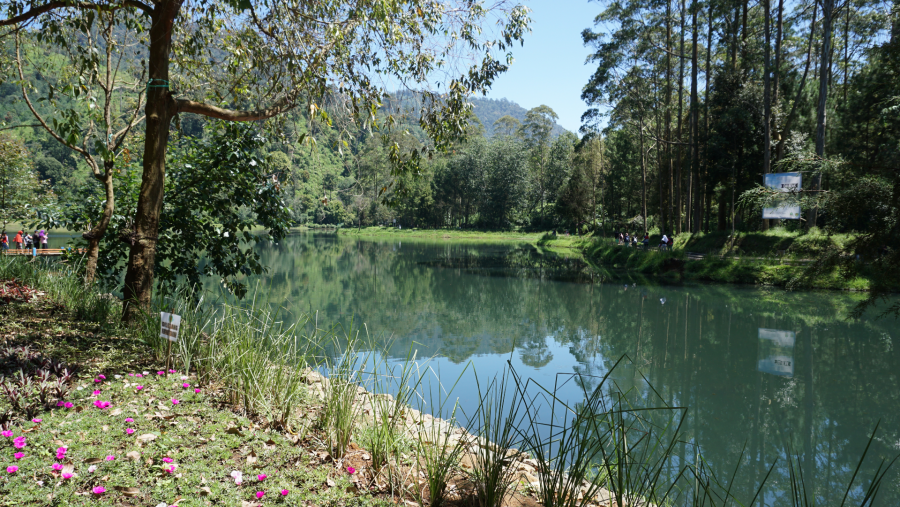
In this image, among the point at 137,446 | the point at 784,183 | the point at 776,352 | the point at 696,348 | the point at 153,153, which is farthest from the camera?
the point at 784,183

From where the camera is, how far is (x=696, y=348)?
9.34m

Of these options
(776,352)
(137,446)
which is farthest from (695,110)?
(137,446)

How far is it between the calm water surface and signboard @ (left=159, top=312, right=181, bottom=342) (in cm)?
173

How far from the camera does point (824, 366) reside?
827cm

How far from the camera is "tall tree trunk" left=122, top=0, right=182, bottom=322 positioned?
4.34 meters

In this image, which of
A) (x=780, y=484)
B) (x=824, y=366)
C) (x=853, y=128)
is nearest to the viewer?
(x=780, y=484)

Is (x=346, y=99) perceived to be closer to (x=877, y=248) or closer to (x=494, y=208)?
(x=877, y=248)

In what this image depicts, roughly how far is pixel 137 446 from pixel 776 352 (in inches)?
390

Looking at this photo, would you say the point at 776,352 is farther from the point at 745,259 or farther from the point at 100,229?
the point at 100,229

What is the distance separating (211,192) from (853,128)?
27.6m

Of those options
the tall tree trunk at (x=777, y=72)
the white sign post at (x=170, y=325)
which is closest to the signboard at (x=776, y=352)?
the white sign post at (x=170, y=325)

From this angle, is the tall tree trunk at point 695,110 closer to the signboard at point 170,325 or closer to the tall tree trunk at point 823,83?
the tall tree trunk at point 823,83

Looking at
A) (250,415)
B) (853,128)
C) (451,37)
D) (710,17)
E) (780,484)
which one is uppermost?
(710,17)

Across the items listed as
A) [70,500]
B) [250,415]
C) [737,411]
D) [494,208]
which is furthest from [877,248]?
[494,208]
